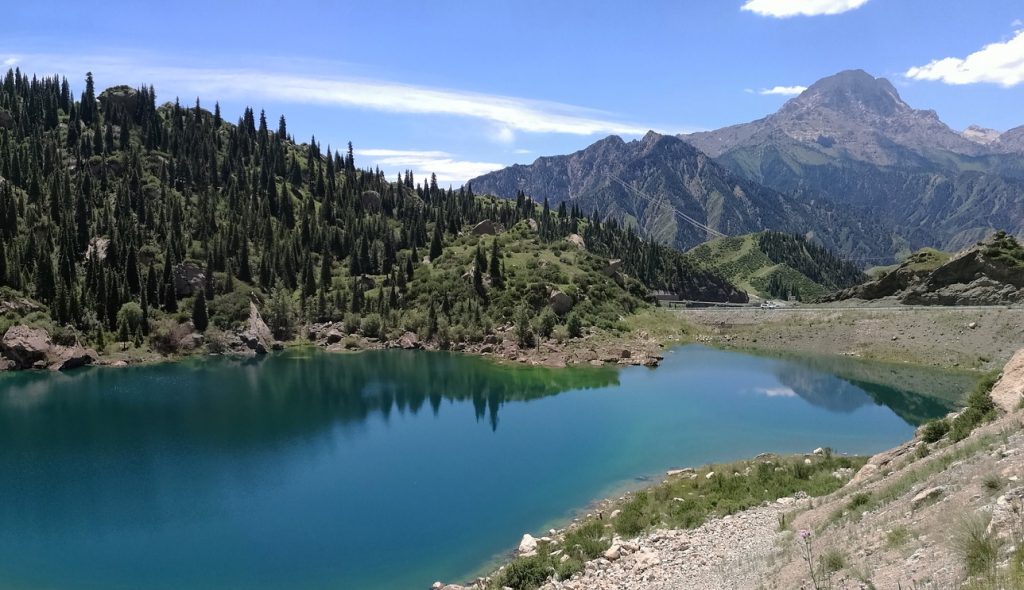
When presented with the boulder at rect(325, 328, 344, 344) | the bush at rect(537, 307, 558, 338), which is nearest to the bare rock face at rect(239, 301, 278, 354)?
the boulder at rect(325, 328, 344, 344)

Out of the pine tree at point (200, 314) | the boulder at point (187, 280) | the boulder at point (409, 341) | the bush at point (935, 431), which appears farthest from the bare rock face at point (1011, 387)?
the boulder at point (187, 280)

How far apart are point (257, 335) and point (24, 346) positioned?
28.7 m

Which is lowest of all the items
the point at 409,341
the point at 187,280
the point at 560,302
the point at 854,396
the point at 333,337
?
the point at 854,396

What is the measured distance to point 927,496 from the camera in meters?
15.5

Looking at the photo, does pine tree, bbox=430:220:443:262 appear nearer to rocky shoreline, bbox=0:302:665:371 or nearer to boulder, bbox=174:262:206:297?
rocky shoreline, bbox=0:302:665:371

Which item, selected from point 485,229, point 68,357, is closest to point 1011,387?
point 68,357

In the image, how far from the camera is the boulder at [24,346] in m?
77.6

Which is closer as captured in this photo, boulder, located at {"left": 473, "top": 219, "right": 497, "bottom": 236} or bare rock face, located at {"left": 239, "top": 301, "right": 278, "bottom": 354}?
bare rock face, located at {"left": 239, "top": 301, "right": 278, "bottom": 354}

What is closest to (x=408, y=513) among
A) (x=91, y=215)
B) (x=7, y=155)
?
(x=91, y=215)

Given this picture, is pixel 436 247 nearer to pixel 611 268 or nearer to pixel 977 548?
pixel 611 268

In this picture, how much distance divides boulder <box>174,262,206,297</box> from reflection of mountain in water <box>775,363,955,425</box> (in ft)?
285

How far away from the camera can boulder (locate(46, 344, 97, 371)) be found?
78938 mm

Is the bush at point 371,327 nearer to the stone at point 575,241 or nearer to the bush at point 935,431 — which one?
the stone at point 575,241

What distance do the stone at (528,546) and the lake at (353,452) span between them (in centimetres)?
149
